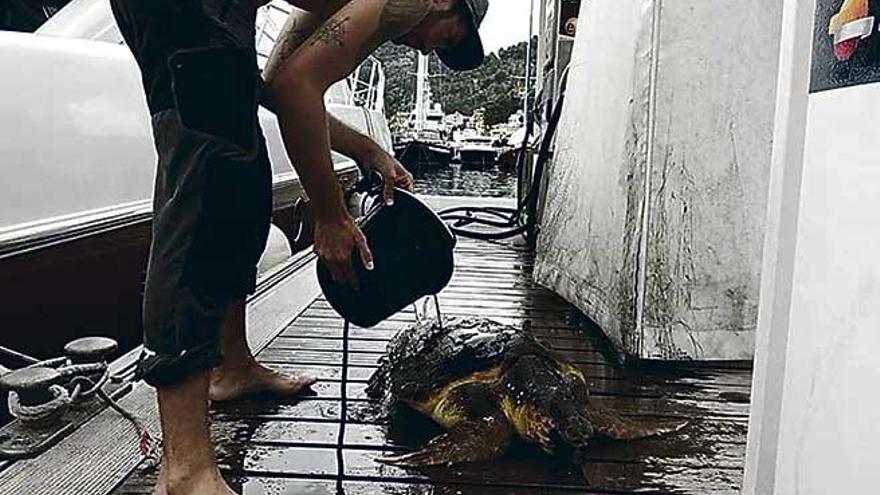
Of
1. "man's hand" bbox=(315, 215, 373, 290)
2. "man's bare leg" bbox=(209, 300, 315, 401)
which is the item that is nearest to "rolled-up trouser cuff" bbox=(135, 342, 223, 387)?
"man's hand" bbox=(315, 215, 373, 290)

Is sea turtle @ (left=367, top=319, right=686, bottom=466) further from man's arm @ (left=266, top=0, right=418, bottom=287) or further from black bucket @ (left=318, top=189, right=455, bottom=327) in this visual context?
man's arm @ (left=266, top=0, right=418, bottom=287)

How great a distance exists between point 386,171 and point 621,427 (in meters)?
0.89

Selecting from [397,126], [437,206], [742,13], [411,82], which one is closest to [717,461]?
[742,13]

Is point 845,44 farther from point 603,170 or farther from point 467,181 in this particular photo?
point 467,181

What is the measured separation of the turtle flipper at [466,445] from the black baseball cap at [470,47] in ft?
2.88

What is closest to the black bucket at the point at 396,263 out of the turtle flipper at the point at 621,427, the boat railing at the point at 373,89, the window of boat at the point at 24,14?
the turtle flipper at the point at 621,427

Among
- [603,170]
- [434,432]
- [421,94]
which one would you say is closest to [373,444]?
[434,432]

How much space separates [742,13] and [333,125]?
148 cm

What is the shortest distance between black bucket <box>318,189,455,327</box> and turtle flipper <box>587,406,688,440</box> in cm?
55

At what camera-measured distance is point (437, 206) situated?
7934mm

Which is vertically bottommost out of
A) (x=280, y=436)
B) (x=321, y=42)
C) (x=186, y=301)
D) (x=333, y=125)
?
(x=280, y=436)

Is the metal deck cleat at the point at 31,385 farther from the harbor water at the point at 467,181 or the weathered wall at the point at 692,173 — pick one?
the harbor water at the point at 467,181

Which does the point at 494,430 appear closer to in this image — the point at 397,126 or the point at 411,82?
the point at 397,126

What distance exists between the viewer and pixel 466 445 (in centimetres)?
206
